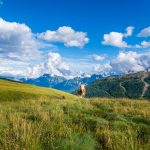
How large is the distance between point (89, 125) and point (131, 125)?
6.49ft

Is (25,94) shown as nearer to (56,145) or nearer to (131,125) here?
(131,125)

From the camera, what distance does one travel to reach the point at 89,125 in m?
14.2

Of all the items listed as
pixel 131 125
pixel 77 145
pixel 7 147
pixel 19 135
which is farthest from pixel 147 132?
pixel 7 147

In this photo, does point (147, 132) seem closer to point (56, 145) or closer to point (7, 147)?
point (56, 145)

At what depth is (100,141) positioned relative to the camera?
11.1 metres

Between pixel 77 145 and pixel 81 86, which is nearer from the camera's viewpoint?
pixel 77 145

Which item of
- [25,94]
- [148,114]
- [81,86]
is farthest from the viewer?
[81,86]

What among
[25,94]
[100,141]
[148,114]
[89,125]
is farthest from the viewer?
[25,94]

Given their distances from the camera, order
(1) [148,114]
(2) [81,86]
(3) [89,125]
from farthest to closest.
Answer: (2) [81,86] < (1) [148,114] < (3) [89,125]

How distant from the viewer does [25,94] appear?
46.3 m

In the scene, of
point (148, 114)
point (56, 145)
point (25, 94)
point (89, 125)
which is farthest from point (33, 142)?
point (25, 94)

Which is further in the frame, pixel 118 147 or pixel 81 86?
pixel 81 86

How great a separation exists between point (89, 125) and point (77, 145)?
16.7 ft

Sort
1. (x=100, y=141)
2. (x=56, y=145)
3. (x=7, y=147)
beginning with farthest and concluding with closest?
(x=100, y=141)
(x=56, y=145)
(x=7, y=147)
